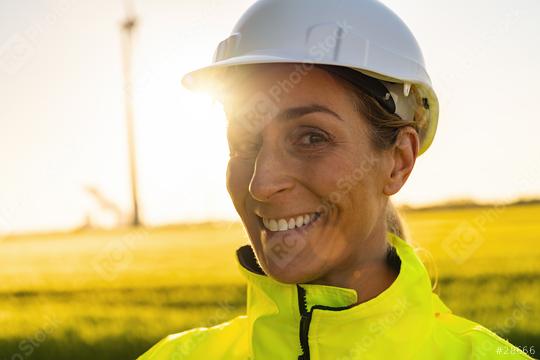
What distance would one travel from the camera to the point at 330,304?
246 cm

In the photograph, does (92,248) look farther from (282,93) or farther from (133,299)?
(282,93)

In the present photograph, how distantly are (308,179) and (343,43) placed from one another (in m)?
0.50

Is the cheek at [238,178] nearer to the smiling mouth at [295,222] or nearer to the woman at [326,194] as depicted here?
the woman at [326,194]

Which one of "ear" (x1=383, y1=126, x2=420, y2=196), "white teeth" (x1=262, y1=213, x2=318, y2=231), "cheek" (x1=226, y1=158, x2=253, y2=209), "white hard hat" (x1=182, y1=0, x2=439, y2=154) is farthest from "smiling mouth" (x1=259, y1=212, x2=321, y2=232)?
"white hard hat" (x1=182, y1=0, x2=439, y2=154)

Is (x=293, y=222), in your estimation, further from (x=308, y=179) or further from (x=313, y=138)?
(x=313, y=138)

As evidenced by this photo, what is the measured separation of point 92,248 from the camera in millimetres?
17406

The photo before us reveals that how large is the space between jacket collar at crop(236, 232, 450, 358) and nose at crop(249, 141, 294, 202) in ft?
1.06

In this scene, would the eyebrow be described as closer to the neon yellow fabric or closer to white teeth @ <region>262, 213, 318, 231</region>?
white teeth @ <region>262, 213, 318, 231</region>

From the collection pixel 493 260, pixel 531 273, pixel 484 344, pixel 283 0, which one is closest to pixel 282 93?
pixel 283 0

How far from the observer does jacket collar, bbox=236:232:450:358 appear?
2414 mm

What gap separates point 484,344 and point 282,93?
3.33ft

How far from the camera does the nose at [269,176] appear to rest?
7.89ft

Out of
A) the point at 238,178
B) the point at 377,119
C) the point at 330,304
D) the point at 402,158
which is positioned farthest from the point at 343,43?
the point at 330,304

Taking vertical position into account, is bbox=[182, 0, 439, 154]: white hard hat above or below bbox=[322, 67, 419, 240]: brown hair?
above
